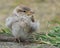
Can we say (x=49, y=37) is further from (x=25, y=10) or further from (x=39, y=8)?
(x=39, y=8)

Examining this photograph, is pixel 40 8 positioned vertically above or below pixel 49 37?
below

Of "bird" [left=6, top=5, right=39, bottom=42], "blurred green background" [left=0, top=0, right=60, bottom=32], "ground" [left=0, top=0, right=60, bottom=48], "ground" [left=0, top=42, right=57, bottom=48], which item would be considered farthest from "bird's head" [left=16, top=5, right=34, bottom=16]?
"blurred green background" [left=0, top=0, right=60, bottom=32]

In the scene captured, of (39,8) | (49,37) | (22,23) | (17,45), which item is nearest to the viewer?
(22,23)

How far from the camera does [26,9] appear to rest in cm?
468

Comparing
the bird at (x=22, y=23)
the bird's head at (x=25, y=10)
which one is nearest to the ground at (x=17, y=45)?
the bird at (x=22, y=23)

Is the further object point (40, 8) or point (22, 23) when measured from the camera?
point (40, 8)

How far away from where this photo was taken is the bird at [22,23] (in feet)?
15.1

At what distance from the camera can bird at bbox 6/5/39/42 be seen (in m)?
4.60

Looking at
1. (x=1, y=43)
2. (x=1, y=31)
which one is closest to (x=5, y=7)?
(x=1, y=31)

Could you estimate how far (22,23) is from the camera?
15.1 ft

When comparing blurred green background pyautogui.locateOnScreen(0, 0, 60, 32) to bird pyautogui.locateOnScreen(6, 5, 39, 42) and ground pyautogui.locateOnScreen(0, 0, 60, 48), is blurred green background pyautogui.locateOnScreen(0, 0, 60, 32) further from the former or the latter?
bird pyautogui.locateOnScreen(6, 5, 39, 42)

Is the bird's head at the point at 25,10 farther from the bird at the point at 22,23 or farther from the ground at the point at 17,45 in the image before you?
the ground at the point at 17,45

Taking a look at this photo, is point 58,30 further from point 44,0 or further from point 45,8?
point 44,0

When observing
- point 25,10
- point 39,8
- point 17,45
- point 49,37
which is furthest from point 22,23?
point 39,8
